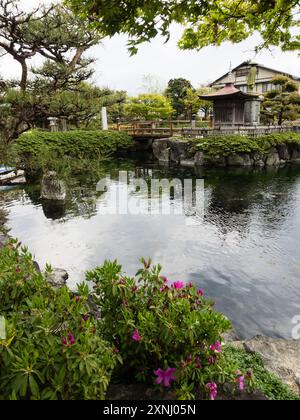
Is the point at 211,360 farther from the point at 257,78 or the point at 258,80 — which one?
the point at 257,78

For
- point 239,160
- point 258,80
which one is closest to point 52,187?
point 239,160

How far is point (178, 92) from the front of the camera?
155 ft

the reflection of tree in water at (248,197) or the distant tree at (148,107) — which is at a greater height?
the distant tree at (148,107)

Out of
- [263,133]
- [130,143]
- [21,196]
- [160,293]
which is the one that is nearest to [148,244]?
[160,293]

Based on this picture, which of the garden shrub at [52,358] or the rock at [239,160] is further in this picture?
the rock at [239,160]

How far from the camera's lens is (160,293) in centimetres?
341

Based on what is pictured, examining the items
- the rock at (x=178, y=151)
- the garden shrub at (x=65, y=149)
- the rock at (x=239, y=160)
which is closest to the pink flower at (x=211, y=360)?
the garden shrub at (x=65, y=149)

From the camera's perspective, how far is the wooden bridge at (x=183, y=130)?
2689 cm

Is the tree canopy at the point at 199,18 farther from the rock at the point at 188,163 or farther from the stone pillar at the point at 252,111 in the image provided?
the stone pillar at the point at 252,111

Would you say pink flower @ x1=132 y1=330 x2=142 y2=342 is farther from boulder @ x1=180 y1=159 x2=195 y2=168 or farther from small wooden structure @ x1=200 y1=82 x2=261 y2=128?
small wooden structure @ x1=200 y1=82 x2=261 y2=128

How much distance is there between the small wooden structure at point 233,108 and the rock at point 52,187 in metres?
19.9

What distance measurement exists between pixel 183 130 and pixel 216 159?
626cm

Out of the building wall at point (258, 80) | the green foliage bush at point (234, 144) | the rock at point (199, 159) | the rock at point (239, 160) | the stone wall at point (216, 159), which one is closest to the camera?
the green foliage bush at point (234, 144)

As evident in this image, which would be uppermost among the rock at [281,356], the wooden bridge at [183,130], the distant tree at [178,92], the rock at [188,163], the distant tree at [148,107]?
the distant tree at [178,92]
